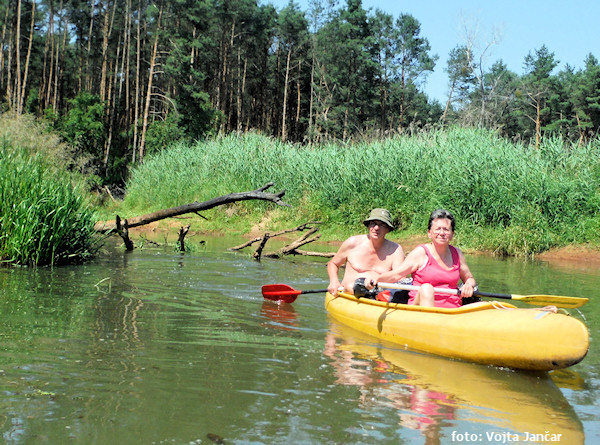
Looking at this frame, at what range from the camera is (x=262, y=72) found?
176ft

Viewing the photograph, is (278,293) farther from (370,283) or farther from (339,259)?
(370,283)

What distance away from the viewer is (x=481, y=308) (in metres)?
5.91

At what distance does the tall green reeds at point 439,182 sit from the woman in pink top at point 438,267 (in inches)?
404

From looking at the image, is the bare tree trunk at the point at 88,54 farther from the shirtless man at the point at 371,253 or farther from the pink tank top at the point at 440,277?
the pink tank top at the point at 440,277

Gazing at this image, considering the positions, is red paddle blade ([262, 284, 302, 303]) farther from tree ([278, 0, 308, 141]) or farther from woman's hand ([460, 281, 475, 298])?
tree ([278, 0, 308, 141])

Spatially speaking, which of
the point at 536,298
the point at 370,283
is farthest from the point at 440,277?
the point at 536,298

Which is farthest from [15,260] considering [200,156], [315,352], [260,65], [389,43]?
[260,65]

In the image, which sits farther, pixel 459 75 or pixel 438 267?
pixel 459 75

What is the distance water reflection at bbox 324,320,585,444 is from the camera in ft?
13.8

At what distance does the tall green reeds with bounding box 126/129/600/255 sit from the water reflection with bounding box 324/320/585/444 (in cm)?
1107

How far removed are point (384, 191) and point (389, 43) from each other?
32.1 m

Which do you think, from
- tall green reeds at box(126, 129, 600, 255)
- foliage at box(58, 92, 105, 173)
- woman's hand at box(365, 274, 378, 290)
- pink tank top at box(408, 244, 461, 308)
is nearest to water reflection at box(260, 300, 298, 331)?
woman's hand at box(365, 274, 378, 290)

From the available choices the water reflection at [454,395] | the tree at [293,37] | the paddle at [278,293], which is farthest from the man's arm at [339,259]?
the tree at [293,37]

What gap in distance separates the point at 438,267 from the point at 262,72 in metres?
48.8
